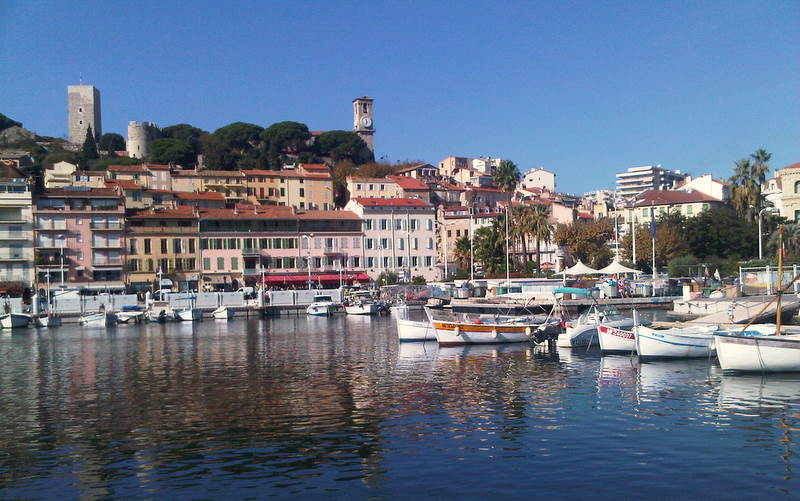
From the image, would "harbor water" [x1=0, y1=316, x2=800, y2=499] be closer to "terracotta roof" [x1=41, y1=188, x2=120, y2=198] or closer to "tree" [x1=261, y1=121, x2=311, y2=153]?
"terracotta roof" [x1=41, y1=188, x2=120, y2=198]

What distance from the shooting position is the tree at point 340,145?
151625 millimetres

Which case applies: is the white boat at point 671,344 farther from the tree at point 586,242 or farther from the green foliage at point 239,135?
the green foliage at point 239,135

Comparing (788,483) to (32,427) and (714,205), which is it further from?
(714,205)

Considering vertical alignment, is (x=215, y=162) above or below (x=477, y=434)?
above

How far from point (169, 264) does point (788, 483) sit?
273 feet

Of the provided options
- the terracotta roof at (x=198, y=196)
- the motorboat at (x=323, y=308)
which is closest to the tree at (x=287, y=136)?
the terracotta roof at (x=198, y=196)

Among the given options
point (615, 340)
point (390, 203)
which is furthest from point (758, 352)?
point (390, 203)

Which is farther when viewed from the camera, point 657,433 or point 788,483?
point 657,433

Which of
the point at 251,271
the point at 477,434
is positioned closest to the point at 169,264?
the point at 251,271

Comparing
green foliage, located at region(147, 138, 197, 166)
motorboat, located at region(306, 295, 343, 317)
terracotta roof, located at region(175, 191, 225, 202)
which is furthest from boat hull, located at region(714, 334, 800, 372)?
green foliage, located at region(147, 138, 197, 166)

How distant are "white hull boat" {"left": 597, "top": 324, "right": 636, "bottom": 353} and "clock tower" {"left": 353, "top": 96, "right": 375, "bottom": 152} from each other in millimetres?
141589

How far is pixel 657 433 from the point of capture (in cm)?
1845

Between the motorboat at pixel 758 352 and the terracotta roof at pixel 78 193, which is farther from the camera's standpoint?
the terracotta roof at pixel 78 193

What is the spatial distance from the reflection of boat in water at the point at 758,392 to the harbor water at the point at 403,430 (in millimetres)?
85
